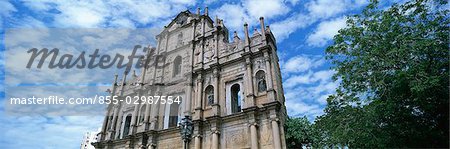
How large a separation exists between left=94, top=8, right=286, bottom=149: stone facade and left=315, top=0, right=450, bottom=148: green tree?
3414 mm

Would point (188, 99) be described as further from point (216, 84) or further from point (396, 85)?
point (396, 85)

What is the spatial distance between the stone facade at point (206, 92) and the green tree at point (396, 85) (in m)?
3.41

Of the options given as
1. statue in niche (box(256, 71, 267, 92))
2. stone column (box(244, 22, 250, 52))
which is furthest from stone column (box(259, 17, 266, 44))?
statue in niche (box(256, 71, 267, 92))

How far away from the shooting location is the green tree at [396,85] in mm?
8625

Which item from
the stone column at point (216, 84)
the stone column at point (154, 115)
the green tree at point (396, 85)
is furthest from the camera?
the stone column at point (154, 115)

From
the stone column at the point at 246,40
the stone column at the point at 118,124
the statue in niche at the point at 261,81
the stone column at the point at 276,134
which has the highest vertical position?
the stone column at the point at 246,40

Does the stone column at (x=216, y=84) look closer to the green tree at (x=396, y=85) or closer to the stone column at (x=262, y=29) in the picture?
the stone column at (x=262, y=29)

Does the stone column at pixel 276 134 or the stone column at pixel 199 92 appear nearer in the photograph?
the stone column at pixel 276 134

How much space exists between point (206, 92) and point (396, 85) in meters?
9.95

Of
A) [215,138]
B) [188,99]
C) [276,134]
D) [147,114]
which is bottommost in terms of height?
[276,134]

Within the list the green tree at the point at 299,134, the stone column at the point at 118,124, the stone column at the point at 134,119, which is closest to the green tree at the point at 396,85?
the green tree at the point at 299,134

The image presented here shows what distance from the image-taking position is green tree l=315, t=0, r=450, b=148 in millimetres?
8625

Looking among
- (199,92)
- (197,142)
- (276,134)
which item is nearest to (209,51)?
(199,92)

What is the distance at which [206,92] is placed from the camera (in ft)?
53.7
